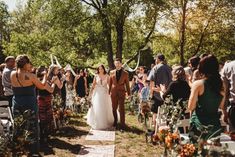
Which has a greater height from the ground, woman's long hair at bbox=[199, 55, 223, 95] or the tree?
the tree

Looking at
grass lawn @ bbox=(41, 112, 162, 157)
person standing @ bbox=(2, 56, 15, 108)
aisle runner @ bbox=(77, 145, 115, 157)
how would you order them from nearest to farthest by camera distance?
aisle runner @ bbox=(77, 145, 115, 157) → grass lawn @ bbox=(41, 112, 162, 157) → person standing @ bbox=(2, 56, 15, 108)

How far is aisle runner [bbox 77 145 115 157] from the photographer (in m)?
8.73

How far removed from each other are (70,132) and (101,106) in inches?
57.5

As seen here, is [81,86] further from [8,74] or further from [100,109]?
[8,74]

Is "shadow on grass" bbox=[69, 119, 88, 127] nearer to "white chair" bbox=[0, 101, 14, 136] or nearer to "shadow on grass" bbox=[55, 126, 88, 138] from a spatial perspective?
"shadow on grass" bbox=[55, 126, 88, 138]

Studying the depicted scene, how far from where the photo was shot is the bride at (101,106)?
1216 cm

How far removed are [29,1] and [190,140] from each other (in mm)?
21051

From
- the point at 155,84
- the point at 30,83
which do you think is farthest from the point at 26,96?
the point at 155,84

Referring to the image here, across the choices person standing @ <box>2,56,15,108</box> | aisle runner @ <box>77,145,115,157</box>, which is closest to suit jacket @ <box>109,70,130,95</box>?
aisle runner @ <box>77,145,115,157</box>

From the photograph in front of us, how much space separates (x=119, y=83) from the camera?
12.0 metres

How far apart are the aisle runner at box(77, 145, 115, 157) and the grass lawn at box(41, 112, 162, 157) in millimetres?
113

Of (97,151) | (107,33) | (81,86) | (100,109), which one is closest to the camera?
(97,151)

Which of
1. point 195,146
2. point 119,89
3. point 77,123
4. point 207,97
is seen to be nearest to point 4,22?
point 77,123

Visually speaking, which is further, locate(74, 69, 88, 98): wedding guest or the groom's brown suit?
locate(74, 69, 88, 98): wedding guest
